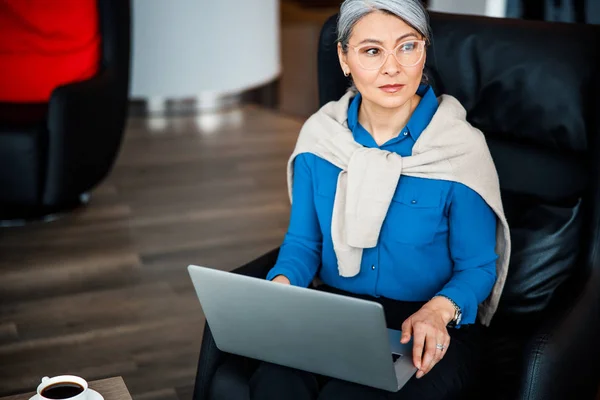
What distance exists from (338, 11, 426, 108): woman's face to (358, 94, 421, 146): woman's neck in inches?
2.7

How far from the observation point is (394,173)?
1.80m

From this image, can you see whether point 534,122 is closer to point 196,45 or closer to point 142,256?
point 142,256

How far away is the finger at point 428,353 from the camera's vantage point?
1.60 meters

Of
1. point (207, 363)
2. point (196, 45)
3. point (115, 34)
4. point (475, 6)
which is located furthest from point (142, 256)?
point (196, 45)

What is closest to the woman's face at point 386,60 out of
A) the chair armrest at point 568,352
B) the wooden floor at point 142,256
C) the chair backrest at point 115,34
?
the chair armrest at point 568,352

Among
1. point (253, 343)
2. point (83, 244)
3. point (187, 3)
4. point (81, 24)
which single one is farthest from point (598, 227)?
point (187, 3)

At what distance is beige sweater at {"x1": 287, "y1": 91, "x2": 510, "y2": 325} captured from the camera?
1797 mm

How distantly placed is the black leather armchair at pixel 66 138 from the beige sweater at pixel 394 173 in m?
1.81

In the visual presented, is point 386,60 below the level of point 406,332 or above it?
above

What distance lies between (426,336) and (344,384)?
0.17 metres

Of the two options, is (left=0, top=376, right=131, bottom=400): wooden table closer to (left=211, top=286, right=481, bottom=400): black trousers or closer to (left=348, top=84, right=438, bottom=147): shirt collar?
(left=211, top=286, right=481, bottom=400): black trousers

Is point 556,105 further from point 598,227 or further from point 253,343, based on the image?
point 253,343

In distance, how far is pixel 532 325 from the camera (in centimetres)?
193

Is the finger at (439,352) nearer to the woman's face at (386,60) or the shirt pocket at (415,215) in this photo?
the shirt pocket at (415,215)
